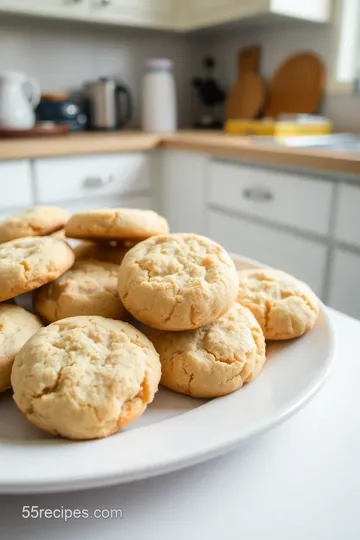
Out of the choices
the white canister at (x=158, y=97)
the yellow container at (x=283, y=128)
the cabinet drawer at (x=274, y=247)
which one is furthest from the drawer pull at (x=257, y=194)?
the white canister at (x=158, y=97)

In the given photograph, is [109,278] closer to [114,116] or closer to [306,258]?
[306,258]

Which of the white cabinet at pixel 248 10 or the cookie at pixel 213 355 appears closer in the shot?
the cookie at pixel 213 355

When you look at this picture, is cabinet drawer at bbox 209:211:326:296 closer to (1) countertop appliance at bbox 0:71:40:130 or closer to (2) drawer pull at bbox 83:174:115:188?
(2) drawer pull at bbox 83:174:115:188

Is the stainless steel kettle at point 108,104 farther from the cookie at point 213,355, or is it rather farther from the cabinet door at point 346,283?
the cookie at point 213,355

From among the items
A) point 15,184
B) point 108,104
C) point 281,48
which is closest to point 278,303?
point 15,184

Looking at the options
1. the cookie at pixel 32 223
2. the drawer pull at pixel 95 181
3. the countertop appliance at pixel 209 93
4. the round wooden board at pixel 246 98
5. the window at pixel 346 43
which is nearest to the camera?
the cookie at pixel 32 223

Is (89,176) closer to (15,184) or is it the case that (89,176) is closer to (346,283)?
(15,184)

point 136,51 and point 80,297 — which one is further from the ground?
point 136,51

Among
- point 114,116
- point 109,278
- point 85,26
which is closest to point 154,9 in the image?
point 85,26
